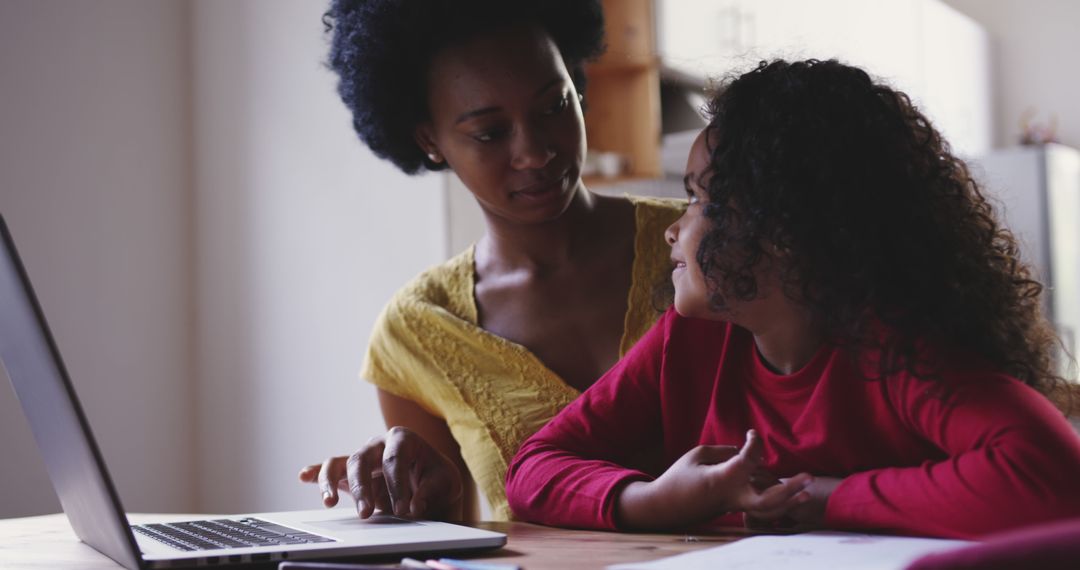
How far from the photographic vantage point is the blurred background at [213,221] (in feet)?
8.48

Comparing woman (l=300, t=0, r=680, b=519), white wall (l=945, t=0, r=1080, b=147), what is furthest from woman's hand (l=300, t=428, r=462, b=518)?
white wall (l=945, t=0, r=1080, b=147)

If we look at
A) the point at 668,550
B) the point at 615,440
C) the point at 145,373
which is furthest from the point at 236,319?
the point at 668,550

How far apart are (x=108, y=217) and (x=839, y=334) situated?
7.26 feet

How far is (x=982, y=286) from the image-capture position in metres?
1.02

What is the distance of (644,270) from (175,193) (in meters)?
1.82

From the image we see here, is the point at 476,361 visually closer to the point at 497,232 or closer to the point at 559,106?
the point at 497,232

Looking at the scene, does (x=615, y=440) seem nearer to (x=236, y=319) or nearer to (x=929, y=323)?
(x=929, y=323)

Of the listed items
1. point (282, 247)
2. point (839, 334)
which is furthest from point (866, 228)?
point (282, 247)

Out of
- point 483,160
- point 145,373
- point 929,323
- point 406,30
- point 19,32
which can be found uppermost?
point 19,32

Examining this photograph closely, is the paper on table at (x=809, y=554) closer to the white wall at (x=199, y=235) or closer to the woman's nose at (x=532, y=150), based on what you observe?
the woman's nose at (x=532, y=150)

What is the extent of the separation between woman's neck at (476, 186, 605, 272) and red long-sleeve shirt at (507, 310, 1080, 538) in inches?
15.7

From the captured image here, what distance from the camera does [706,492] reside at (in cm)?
94

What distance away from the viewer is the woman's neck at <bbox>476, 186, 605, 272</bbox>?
1.63 m

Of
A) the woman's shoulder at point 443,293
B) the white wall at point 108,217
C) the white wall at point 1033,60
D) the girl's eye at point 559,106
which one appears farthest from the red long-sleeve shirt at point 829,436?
the white wall at point 1033,60
